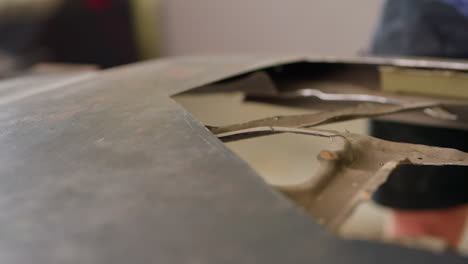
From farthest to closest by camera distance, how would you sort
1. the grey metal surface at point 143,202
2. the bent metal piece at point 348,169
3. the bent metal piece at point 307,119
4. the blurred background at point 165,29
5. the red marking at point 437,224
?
the blurred background at point 165,29, the red marking at point 437,224, the bent metal piece at point 307,119, the bent metal piece at point 348,169, the grey metal surface at point 143,202

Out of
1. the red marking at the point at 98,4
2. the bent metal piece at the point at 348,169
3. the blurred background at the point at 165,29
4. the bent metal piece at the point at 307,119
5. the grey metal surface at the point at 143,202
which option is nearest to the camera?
the grey metal surface at the point at 143,202

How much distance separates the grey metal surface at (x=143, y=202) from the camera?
1.06 ft

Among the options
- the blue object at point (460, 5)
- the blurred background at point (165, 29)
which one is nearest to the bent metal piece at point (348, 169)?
the blue object at point (460, 5)

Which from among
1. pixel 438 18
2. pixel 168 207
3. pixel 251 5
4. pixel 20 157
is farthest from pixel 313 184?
pixel 251 5

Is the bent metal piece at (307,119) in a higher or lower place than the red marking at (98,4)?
lower

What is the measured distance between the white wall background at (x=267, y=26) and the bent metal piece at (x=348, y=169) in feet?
5.72

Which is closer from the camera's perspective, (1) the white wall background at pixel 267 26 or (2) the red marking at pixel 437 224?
(2) the red marking at pixel 437 224

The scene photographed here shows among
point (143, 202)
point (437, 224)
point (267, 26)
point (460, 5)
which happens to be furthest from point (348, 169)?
point (267, 26)

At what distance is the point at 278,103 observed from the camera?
109 cm

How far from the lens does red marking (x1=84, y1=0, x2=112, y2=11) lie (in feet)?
8.12

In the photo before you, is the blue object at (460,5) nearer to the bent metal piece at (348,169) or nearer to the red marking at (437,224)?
the red marking at (437,224)

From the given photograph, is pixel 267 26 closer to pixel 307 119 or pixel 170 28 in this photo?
pixel 170 28

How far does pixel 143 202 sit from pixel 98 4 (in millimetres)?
2320

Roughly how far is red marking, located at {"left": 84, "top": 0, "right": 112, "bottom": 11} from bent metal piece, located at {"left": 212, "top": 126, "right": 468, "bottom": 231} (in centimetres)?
210
